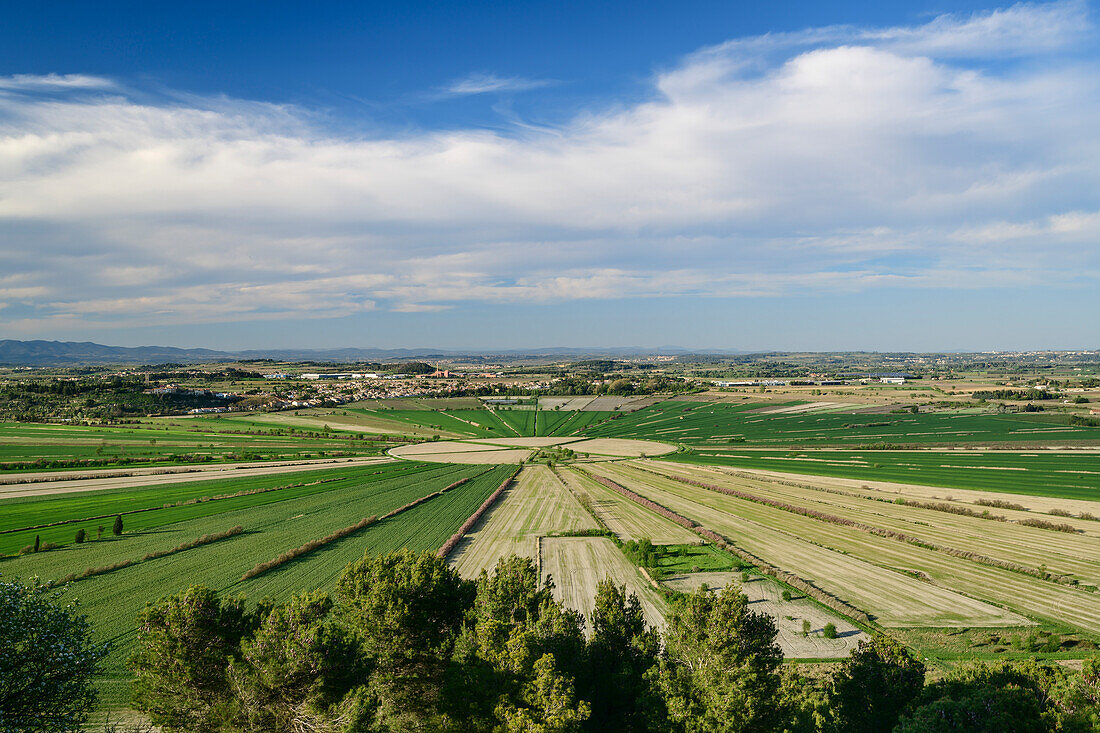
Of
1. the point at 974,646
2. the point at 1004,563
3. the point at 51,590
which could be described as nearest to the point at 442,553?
the point at 51,590

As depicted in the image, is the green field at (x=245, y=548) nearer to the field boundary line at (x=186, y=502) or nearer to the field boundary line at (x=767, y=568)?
the field boundary line at (x=186, y=502)

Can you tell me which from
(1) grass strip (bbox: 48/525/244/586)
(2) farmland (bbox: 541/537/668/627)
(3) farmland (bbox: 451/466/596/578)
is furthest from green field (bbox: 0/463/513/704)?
(2) farmland (bbox: 541/537/668/627)

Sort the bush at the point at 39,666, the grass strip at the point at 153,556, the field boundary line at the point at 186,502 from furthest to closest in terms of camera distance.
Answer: the field boundary line at the point at 186,502 < the grass strip at the point at 153,556 < the bush at the point at 39,666

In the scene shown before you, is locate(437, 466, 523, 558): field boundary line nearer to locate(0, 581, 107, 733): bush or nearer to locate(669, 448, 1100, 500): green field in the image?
locate(0, 581, 107, 733): bush

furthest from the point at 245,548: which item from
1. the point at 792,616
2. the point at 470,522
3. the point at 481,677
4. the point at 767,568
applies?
the point at 767,568

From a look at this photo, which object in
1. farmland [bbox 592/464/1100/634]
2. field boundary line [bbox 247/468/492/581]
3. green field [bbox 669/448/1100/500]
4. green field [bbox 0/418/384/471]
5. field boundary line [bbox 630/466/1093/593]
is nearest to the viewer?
farmland [bbox 592/464/1100/634]

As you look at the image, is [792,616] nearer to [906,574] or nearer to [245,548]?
[906,574]

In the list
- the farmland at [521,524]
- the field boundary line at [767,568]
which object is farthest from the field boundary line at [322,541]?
the field boundary line at [767,568]
